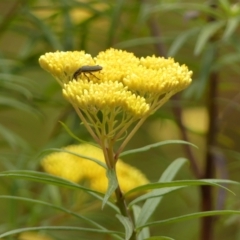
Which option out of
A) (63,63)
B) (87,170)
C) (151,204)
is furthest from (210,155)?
(63,63)

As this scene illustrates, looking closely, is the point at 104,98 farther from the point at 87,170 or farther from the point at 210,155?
the point at 210,155

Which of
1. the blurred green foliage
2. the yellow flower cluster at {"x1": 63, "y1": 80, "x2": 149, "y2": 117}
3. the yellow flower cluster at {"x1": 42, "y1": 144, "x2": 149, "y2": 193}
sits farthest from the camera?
the blurred green foliage

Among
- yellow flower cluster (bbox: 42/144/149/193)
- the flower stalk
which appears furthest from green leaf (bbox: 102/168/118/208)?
yellow flower cluster (bbox: 42/144/149/193)

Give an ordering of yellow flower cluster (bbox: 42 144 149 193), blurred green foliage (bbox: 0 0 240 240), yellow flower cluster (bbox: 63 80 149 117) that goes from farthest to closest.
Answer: blurred green foliage (bbox: 0 0 240 240)
yellow flower cluster (bbox: 42 144 149 193)
yellow flower cluster (bbox: 63 80 149 117)

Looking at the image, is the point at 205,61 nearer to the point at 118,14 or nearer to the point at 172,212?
the point at 118,14

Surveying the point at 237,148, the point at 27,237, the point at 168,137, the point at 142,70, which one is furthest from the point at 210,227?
the point at 237,148

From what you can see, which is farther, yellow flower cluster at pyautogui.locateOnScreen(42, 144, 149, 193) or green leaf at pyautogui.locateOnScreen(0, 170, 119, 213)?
yellow flower cluster at pyautogui.locateOnScreen(42, 144, 149, 193)

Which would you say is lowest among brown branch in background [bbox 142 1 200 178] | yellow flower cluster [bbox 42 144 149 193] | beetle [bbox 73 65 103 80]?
beetle [bbox 73 65 103 80]

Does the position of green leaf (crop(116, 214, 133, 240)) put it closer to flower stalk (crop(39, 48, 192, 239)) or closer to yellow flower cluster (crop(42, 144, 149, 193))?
flower stalk (crop(39, 48, 192, 239))
